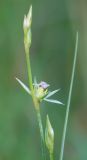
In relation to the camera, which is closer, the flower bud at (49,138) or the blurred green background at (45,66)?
the flower bud at (49,138)

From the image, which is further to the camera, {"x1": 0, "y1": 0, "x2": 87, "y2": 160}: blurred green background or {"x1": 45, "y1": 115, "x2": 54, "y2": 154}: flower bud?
{"x1": 0, "y1": 0, "x2": 87, "y2": 160}: blurred green background

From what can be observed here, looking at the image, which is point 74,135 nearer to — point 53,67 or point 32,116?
point 32,116

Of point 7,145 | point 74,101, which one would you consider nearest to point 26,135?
point 7,145

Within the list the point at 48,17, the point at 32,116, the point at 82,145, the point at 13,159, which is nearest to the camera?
the point at 13,159

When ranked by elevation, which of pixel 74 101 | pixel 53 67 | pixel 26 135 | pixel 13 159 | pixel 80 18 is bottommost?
pixel 13 159

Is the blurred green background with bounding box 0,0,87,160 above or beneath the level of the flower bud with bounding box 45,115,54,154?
above

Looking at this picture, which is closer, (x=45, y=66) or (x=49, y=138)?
(x=49, y=138)

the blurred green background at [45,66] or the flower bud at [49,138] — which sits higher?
the blurred green background at [45,66]

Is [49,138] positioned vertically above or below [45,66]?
below
